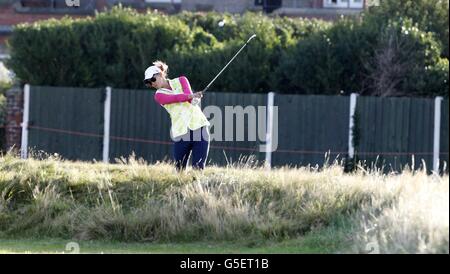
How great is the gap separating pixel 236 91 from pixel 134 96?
2.48 m

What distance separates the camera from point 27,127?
2314 cm

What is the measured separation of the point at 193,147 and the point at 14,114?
12.0 meters

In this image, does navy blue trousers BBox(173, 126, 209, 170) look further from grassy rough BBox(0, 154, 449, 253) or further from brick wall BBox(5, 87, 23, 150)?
brick wall BBox(5, 87, 23, 150)

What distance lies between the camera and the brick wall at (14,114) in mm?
23703

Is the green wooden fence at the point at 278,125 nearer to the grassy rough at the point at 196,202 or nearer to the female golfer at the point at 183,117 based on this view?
the female golfer at the point at 183,117

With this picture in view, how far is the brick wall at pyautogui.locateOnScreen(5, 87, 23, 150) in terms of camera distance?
2370 centimetres

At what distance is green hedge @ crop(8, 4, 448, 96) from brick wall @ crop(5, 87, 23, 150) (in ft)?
1.52

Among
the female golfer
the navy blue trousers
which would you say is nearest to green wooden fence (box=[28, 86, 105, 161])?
the navy blue trousers

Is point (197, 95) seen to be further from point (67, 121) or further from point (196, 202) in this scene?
point (67, 121)

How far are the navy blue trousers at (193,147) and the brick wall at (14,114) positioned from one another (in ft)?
38.4

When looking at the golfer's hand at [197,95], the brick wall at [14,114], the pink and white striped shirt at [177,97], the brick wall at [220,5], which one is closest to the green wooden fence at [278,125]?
the brick wall at [14,114]
